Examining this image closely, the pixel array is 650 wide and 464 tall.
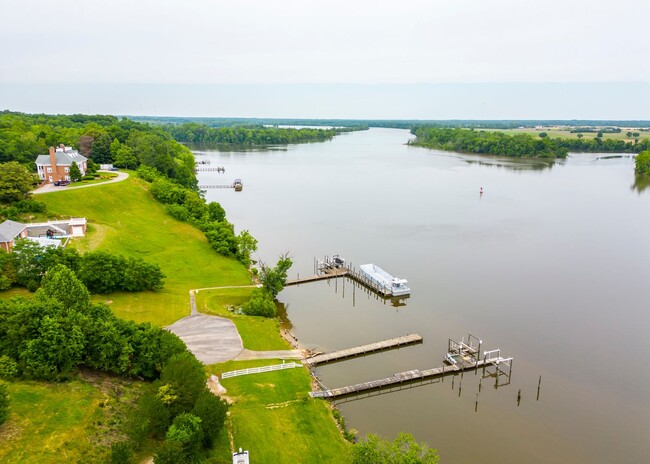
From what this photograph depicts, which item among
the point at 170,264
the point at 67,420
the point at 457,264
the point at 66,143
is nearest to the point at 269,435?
the point at 67,420

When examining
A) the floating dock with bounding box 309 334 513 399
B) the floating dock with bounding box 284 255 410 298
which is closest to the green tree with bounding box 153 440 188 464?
the floating dock with bounding box 309 334 513 399

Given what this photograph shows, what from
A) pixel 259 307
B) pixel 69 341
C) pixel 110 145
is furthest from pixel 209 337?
pixel 110 145

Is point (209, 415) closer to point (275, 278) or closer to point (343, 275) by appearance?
point (275, 278)

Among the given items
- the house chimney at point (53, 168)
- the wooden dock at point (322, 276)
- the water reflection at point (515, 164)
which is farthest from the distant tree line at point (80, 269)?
the water reflection at point (515, 164)

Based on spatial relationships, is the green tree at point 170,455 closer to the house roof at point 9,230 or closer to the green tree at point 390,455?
the green tree at point 390,455

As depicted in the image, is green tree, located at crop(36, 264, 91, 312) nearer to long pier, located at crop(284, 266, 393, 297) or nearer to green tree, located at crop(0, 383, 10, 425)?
green tree, located at crop(0, 383, 10, 425)

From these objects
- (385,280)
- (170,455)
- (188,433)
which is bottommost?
(385,280)
